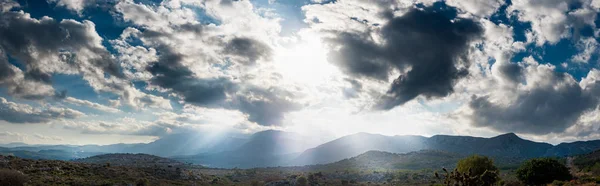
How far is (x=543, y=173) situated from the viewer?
7594cm

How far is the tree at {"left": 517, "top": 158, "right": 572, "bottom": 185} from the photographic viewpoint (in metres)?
74.8

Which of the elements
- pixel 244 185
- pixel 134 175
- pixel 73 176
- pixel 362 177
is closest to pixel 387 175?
pixel 362 177

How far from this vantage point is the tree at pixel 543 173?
245 feet

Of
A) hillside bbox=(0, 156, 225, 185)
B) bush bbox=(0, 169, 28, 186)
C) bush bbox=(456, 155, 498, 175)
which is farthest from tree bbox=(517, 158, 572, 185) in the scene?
bush bbox=(0, 169, 28, 186)

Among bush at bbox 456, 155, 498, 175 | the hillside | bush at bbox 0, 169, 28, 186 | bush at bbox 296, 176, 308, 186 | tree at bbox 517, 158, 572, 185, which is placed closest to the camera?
bush at bbox 0, 169, 28, 186

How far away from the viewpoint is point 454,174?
25.9 meters

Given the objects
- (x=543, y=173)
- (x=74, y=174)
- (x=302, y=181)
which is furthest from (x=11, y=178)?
(x=543, y=173)

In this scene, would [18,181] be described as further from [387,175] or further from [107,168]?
[387,175]

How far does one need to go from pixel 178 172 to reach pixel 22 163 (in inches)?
1792

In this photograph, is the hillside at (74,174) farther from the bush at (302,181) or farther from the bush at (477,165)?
the bush at (477,165)

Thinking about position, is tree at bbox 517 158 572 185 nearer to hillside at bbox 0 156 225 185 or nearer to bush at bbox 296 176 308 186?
bush at bbox 296 176 308 186

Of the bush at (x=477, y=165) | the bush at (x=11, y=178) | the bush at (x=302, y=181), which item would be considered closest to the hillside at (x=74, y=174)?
the bush at (x=11, y=178)

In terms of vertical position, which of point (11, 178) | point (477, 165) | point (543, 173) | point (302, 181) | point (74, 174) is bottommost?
point (302, 181)

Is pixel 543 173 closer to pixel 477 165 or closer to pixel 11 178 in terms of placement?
pixel 477 165
